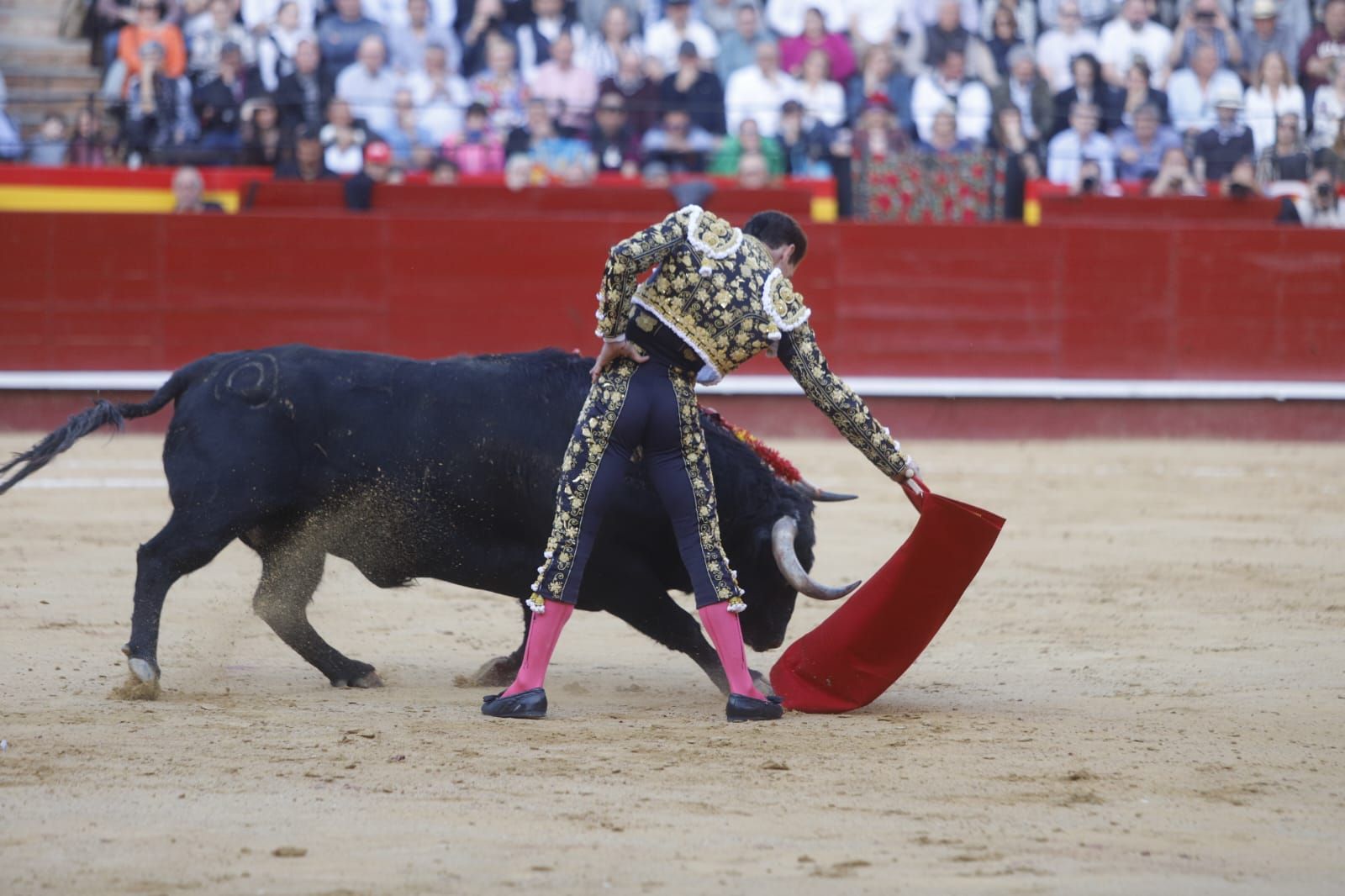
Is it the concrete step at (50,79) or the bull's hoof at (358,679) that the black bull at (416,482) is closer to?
the bull's hoof at (358,679)

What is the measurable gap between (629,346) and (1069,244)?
19.8ft

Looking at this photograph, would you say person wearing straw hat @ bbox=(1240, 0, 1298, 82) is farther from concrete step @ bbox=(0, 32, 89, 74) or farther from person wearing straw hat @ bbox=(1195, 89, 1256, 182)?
concrete step @ bbox=(0, 32, 89, 74)

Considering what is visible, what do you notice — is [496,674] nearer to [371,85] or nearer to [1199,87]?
[371,85]

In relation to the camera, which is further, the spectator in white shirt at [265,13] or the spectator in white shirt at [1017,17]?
the spectator in white shirt at [1017,17]

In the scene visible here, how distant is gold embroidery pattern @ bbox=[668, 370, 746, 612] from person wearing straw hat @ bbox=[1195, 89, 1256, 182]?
6609 millimetres

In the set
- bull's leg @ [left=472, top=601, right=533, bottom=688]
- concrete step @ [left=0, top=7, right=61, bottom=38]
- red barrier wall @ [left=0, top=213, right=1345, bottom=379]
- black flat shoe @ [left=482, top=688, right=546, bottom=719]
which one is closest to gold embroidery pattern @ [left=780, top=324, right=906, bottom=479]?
black flat shoe @ [left=482, top=688, right=546, bottom=719]

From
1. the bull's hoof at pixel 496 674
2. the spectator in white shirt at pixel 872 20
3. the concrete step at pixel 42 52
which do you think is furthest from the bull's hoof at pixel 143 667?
the concrete step at pixel 42 52

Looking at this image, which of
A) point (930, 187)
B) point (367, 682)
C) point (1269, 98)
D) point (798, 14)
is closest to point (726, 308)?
point (367, 682)

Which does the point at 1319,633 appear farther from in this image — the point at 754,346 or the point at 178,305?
the point at 178,305

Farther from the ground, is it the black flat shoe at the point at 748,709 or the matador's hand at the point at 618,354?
the matador's hand at the point at 618,354

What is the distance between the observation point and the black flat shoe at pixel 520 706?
331cm

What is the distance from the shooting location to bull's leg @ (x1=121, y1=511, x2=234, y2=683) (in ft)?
11.5

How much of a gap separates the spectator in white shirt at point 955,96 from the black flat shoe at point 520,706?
6457 millimetres

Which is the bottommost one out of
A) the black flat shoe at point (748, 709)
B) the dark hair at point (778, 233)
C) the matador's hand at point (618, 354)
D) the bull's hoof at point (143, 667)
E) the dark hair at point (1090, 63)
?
the black flat shoe at point (748, 709)
